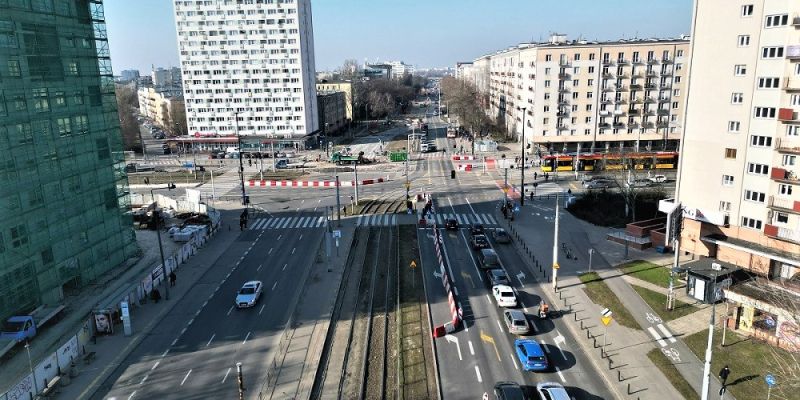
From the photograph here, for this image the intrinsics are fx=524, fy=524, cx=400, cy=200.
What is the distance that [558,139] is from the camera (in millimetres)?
94500

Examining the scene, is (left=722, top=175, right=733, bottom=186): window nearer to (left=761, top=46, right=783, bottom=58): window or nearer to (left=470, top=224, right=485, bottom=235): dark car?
(left=761, top=46, right=783, bottom=58): window

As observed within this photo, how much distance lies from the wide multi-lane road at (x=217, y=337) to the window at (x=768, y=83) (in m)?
35.0

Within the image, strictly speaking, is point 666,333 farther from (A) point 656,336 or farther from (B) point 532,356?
(B) point 532,356

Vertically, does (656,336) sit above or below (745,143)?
below

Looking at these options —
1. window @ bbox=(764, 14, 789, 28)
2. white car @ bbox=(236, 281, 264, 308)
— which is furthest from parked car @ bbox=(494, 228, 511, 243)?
window @ bbox=(764, 14, 789, 28)

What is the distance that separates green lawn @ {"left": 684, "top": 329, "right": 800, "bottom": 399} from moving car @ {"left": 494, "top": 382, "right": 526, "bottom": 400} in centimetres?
1020

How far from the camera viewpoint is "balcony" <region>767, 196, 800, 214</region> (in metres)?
34.3

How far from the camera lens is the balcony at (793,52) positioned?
33281 millimetres

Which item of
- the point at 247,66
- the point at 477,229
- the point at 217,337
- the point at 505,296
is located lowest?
the point at 217,337

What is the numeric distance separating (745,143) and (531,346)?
910 inches

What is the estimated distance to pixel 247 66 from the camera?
111188 millimetres

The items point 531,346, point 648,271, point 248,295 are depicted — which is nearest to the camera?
point 531,346

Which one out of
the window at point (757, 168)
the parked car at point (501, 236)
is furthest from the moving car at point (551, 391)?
the parked car at point (501, 236)

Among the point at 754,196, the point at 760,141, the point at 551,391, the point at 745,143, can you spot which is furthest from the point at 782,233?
the point at 551,391
